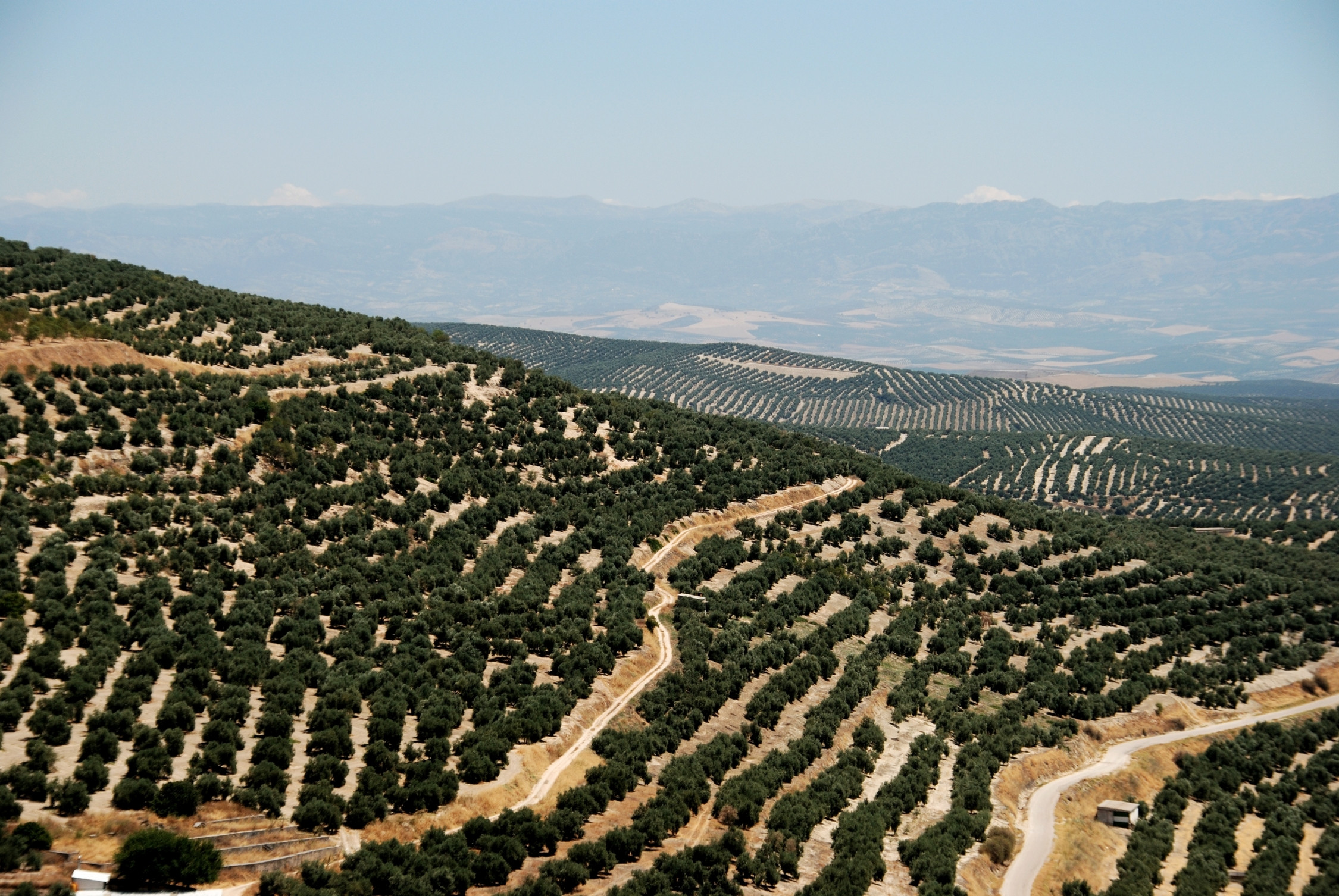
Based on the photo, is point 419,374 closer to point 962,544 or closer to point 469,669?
point 469,669

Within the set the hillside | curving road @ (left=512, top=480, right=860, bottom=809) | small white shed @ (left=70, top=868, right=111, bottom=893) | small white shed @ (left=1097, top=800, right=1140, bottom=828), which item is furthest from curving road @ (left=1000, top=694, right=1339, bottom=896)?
small white shed @ (left=70, top=868, right=111, bottom=893)

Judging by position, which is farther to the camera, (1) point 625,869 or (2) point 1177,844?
(2) point 1177,844

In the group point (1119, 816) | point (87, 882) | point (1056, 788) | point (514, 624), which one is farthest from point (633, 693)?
point (87, 882)

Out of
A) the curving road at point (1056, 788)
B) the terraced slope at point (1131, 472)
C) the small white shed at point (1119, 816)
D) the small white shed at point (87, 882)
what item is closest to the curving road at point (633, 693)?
the small white shed at point (87, 882)

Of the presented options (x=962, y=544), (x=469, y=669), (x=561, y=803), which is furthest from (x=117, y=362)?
(x=962, y=544)

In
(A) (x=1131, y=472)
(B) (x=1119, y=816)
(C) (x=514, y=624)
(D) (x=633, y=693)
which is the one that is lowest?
(B) (x=1119, y=816)

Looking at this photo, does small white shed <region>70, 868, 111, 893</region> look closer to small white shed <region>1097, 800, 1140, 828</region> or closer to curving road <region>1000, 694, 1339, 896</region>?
curving road <region>1000, 694, 1339, 896</region>

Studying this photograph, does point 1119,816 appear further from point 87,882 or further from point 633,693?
point 87,882
